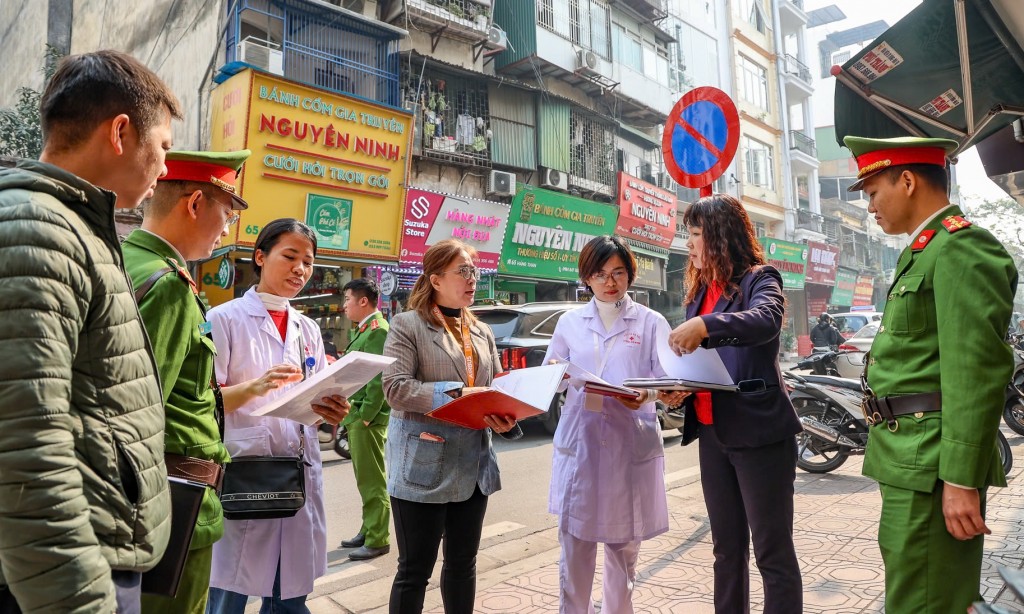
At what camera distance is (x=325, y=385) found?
2.19m

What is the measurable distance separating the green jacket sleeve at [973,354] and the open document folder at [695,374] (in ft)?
2.48

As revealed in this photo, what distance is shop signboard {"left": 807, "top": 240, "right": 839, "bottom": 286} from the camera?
28516 mm

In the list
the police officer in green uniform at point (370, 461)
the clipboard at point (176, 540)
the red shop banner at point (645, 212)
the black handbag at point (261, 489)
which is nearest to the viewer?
the clipboard at point (176, 540)

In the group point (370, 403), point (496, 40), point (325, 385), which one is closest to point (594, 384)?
point (325, 385)

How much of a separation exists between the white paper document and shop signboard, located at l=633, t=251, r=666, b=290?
1731 centimetres

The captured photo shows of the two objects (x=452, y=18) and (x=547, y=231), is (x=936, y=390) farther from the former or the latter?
(x=547, y=231)

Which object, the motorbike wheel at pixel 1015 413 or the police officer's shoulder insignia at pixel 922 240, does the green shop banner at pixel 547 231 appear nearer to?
the motorbike wheel at pixel 1015 413

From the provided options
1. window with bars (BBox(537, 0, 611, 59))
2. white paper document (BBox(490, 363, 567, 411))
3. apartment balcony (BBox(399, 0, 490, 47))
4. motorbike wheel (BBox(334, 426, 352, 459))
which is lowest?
motorbike wheel (BBox(334, 426, 352, 459))

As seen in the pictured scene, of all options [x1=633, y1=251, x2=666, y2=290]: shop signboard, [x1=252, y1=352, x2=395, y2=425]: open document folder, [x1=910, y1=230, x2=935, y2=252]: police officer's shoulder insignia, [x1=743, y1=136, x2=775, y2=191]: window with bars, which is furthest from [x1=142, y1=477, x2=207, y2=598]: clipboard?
[x1=743, y1=136, x2=775, y2=191]: window with bars

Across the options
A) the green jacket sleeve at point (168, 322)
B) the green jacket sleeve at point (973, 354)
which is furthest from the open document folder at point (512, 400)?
the green jacket sleeve at point (973, 354)

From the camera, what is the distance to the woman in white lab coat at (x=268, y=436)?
93.0 inches

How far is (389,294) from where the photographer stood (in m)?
12.9

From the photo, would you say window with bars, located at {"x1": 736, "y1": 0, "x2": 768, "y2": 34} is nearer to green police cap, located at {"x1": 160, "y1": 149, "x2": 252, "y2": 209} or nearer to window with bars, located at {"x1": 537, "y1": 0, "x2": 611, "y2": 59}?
window with bars, located at {"x1": 537, "y1": 0, "x2": 611, "y2": 59}

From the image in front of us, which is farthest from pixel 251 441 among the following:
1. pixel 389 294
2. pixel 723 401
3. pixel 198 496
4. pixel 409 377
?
pixel 389 294
